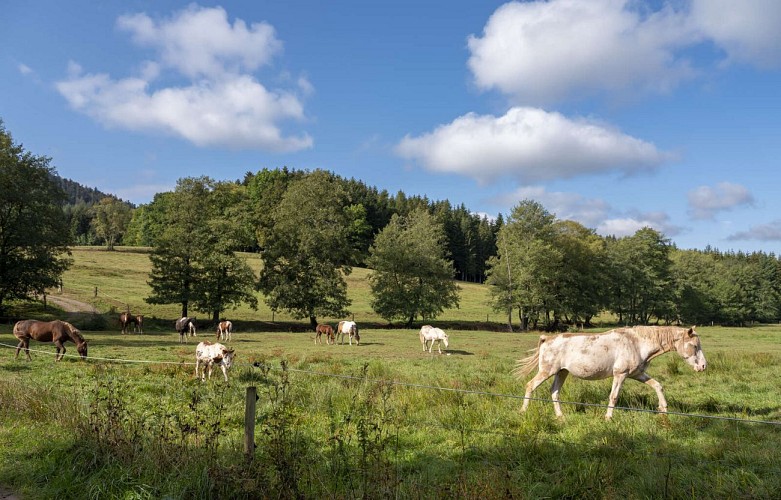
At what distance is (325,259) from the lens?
45.8m

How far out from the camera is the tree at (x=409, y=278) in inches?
1998

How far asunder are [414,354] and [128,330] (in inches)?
865

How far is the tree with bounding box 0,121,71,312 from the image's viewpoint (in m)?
35.8

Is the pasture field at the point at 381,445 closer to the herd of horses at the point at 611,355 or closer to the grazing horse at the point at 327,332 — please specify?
the herd of horses at the point at 611,355

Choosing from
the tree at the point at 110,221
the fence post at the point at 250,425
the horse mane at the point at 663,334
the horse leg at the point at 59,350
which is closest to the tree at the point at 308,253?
the horse leg at the point at 59,350

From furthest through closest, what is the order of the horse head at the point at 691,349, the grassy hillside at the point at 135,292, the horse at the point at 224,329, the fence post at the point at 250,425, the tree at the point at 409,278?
the tree at the point at 409,278 < the grassy hillside at the point at 135,292 < the horse at the point at 224,329 < the horse head at the point at 691,349 < the fence post at the point at 250,425

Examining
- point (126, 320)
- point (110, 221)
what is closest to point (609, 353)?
point (126, 320)

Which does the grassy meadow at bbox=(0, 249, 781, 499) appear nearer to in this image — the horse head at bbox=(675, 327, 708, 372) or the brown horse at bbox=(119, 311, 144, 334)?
the horse head at bbox=(675, 327, 708, 372)

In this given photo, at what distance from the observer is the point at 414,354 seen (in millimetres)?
25906

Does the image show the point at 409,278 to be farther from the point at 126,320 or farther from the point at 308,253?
the point at 126,320

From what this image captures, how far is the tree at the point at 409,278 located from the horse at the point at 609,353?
129 feet

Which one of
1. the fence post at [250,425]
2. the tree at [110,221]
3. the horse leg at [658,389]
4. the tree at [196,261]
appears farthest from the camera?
the tree at [110,221]

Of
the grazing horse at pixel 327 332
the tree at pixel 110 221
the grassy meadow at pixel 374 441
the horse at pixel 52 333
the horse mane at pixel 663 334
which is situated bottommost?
the grazing horse at pixel 327 332

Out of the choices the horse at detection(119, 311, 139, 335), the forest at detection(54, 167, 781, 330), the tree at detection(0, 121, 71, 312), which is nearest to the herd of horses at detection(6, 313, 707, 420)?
the horse at detection(119, 311, 139, 335)
